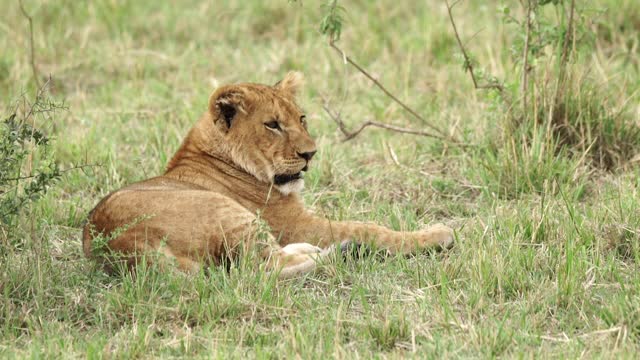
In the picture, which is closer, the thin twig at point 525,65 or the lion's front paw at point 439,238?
the lion's front paw at point 439,238

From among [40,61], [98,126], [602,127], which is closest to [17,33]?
[40,61]

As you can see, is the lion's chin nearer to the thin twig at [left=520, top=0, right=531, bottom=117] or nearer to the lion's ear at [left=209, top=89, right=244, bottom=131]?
the lion's ear at [left=209, top=89, right=244, bottom=131]

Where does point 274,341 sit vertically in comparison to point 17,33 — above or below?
below

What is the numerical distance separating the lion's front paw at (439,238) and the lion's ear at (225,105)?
0.98 m

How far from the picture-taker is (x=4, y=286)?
4.22m

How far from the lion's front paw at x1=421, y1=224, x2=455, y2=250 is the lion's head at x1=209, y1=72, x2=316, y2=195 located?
2.06 ft

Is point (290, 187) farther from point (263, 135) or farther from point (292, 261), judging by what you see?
Result: point (292, 261)

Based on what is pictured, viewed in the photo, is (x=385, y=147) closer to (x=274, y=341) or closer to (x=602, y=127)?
(x=602, y=127)

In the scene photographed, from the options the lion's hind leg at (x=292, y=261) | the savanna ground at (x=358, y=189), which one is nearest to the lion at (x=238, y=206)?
the lion's hind leg at (x=292, y=261)

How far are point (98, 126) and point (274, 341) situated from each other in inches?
129

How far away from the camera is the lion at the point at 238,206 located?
14.4ft

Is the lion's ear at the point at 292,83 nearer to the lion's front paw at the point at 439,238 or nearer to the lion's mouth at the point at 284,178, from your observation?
the lion's mouth at the point at 284,178

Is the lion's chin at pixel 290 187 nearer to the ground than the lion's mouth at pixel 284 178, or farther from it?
nearer to the ground

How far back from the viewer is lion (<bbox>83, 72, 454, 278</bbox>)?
14.4 ft
